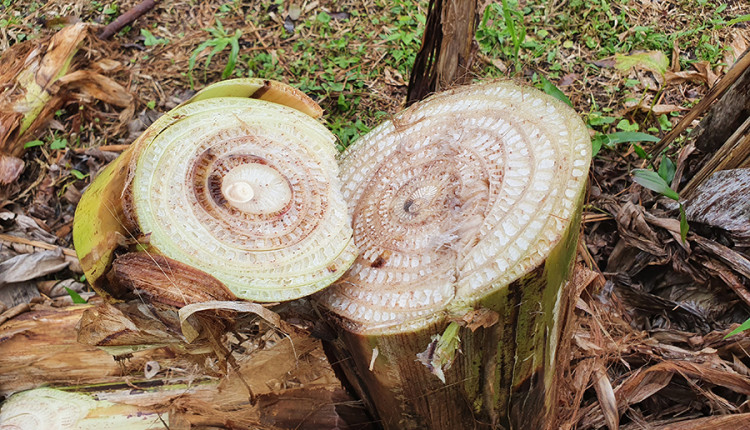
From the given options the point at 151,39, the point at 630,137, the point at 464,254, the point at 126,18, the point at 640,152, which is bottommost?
the point at 640,152

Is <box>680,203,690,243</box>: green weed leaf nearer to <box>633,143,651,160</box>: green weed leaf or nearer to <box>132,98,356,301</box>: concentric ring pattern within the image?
<box>633,143,651,160</box>: green weed leaf

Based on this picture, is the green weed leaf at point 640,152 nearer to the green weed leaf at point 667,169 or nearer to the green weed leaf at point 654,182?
the green weed leaf at point 667,169

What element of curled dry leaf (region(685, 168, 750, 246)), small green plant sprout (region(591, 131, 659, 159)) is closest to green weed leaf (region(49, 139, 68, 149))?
small green plant sprout (region(591, 131, 659, 159))

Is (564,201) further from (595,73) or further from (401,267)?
(595,73)

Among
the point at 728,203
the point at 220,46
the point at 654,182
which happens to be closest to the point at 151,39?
the point at 220,46

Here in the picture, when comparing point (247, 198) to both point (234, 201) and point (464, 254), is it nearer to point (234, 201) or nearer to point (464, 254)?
point (234, 201)

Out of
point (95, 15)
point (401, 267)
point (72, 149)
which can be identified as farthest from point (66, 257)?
point (401, 267)
